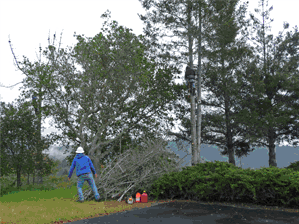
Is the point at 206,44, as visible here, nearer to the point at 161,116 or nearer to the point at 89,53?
the point at 161,116

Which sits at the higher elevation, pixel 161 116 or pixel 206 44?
pixel 206 44

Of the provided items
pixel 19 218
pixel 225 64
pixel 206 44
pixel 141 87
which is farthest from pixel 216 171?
pixel 225 64

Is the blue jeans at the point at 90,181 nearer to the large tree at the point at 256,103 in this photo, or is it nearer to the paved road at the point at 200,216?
the paved road at the point at 200,216

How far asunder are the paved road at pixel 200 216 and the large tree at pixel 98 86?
8.29m

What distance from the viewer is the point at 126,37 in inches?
610

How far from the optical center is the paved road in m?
5.85

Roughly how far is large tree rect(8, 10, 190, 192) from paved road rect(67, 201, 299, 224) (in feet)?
27.2

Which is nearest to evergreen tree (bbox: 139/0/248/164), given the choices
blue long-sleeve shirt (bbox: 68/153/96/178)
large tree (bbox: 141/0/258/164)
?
large tree (bbox: 141/0/258/164)

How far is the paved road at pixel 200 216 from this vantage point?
585 centimetres

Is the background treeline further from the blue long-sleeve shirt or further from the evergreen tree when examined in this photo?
the blue long-sleeve shirt

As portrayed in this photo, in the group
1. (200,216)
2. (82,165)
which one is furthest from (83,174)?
(200,216)

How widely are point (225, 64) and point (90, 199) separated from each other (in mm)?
15013

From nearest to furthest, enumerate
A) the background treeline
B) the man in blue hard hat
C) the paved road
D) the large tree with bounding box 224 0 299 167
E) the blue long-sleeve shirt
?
1. the paved road
2. the man in blue hard hat
3. the blue long-sleeve shirt
4. the background treeline
5. the large tree with bounding box 224 0 299 167

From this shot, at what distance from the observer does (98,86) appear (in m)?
15.2
